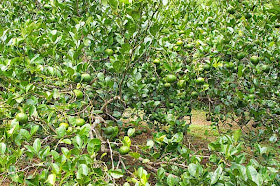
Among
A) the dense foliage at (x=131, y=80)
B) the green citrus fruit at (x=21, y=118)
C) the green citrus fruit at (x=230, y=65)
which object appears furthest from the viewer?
the green citrus fruit at (x=230, y=65)

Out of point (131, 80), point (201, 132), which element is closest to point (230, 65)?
point (131, 80)

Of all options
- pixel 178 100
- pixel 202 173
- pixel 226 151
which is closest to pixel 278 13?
pixel 226 151

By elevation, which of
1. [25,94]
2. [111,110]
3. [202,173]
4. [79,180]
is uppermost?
[25,94]

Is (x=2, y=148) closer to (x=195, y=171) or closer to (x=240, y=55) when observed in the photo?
(x=195, y=171)

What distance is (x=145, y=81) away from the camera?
271cm

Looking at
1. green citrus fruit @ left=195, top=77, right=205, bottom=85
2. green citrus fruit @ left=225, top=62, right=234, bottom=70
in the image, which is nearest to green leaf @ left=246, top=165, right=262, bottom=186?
green citrus fruit @ left=195, top=77, right=205, bottom=85

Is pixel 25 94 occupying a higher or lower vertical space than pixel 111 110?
higher

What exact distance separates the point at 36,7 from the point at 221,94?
3.17 metres

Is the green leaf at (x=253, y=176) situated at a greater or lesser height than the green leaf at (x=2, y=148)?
greater

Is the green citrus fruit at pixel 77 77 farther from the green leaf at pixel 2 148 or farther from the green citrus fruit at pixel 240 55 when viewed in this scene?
the green citrus fruit at pixel 240 55

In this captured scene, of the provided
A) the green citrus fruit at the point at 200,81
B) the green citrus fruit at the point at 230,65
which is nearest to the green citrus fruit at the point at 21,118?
the green citrus fruit at the point at 200,81

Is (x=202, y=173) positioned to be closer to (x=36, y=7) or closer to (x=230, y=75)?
(x=230, y=75)

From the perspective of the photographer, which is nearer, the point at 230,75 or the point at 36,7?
the point at 230,75

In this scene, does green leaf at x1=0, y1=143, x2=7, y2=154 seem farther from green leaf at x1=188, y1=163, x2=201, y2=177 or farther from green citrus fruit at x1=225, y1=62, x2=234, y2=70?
green citrus fruit at x1=225, y1=62, x2=234, y2=70
